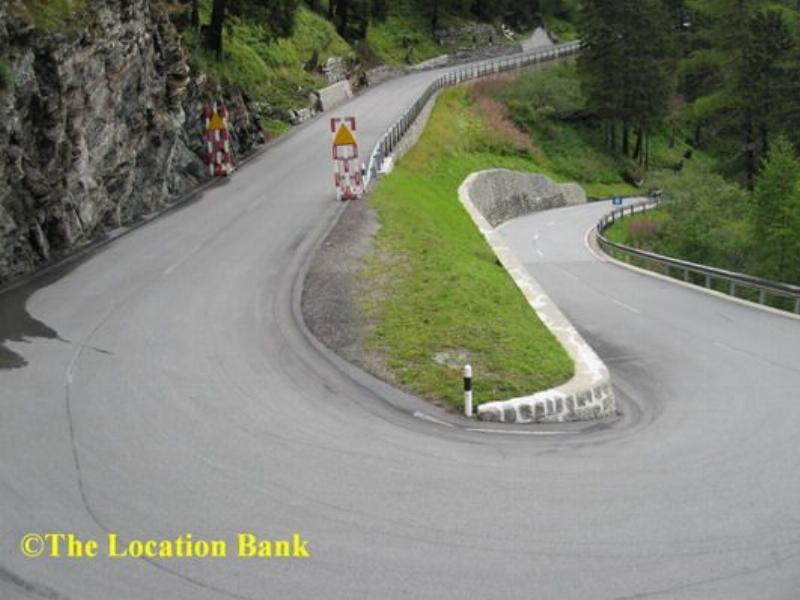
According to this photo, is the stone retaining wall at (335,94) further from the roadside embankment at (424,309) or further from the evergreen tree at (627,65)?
the roadside embankment at (424,309)

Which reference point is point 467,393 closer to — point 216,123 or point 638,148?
point 216,123

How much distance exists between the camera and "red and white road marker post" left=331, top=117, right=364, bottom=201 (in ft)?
80.7

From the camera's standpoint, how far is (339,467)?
877 centimetres

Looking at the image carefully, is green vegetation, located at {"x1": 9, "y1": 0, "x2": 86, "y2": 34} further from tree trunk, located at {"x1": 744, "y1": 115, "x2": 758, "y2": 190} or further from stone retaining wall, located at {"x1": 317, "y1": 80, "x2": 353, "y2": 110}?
tree trunk, located at {"x1": 744, "y1": 115, "x2": 758, "y2": 190}

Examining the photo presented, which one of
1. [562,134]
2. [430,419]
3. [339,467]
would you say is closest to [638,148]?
[562,134]

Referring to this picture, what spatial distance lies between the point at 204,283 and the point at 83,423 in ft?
22.7

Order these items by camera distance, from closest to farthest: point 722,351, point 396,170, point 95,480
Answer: point 95,480 → point 722,351 → point 396,170

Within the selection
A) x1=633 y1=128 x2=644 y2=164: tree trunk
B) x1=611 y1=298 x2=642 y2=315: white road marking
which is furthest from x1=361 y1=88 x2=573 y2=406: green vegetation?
x1=633 y1=128 x2=644 y2=164: tree trunk

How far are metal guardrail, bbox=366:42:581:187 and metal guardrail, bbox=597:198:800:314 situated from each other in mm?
10357

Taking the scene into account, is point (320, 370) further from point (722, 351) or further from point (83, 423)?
point (722, 351)

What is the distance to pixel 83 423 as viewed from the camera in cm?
967

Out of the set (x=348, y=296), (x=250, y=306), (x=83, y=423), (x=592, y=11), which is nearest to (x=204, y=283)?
(x=250, y=306)

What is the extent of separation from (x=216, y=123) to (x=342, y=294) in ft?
51.9

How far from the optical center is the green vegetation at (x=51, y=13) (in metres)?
16.2
